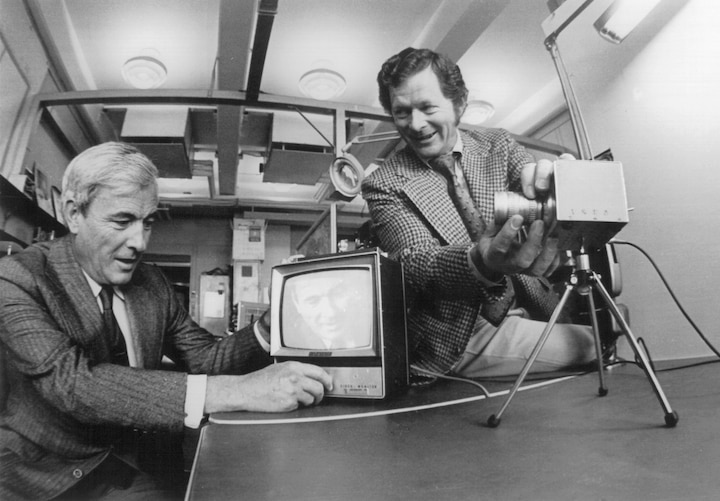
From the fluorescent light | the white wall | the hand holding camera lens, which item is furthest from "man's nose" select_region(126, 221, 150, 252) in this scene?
the white wall

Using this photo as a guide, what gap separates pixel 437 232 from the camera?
1.16m

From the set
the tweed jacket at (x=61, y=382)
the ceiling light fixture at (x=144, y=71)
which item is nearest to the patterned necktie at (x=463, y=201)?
the tweed jacket at (x=61, y=382)

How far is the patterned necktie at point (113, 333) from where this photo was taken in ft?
3.31

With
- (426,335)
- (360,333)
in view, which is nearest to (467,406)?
(360,333)

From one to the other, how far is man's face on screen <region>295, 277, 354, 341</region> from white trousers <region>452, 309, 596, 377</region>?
39 cm

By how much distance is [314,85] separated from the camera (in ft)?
10.7

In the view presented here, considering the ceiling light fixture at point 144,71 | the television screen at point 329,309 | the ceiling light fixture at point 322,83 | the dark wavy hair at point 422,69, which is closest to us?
the television screen at point 329,309

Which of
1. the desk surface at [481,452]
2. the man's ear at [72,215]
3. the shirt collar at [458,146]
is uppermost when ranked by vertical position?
the shirt collar at [458,146]

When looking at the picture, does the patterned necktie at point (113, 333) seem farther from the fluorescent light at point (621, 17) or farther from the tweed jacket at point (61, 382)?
the fluorescent light at point (621, 17)

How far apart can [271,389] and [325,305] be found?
198 millimetres

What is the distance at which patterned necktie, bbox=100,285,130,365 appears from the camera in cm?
101

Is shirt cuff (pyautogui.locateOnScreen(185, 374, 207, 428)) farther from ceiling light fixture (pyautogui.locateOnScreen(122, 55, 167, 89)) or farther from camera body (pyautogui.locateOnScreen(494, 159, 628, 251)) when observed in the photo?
ceiling light fixture (pyautogui.locateOnScreen(122, 55, 167, 89))

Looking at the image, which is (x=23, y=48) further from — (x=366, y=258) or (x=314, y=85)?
(x=366, y=258)

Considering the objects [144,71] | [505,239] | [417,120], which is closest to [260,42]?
[144,71]
